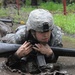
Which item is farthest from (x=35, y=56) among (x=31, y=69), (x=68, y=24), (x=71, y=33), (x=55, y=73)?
(x=68, y=24)

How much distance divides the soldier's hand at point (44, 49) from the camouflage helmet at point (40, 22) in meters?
0.26

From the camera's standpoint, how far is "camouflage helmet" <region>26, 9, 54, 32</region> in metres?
4.03

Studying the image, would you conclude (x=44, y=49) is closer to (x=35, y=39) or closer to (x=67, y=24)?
(x=35, y=39)

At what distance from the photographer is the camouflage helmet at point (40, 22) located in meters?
4.03

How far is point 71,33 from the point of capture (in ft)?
25.3

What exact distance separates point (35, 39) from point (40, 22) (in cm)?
31

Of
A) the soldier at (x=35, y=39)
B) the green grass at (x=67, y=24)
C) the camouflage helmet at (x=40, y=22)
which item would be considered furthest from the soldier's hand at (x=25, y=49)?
the green grass at (x=67, y=24)

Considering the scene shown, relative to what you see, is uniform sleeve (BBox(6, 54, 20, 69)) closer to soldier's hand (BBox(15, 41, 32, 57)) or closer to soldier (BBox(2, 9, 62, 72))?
soldier (BBox(2, 9, 62, 72))

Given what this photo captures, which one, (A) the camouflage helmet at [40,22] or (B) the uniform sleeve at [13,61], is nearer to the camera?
(A) the camouflage helmet at [40,22]

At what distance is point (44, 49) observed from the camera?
4.27 meters

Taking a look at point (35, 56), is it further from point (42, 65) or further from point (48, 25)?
point (48, 25)

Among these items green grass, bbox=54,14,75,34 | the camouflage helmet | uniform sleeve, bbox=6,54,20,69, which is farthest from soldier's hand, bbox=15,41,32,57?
Result: green grass, bbox=54,14,75,34

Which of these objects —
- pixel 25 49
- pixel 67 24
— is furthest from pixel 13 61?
pixel 67 24

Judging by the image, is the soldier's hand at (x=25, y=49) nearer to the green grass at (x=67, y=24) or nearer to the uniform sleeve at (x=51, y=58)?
the uniform sleeve at (x=51, y=58)
